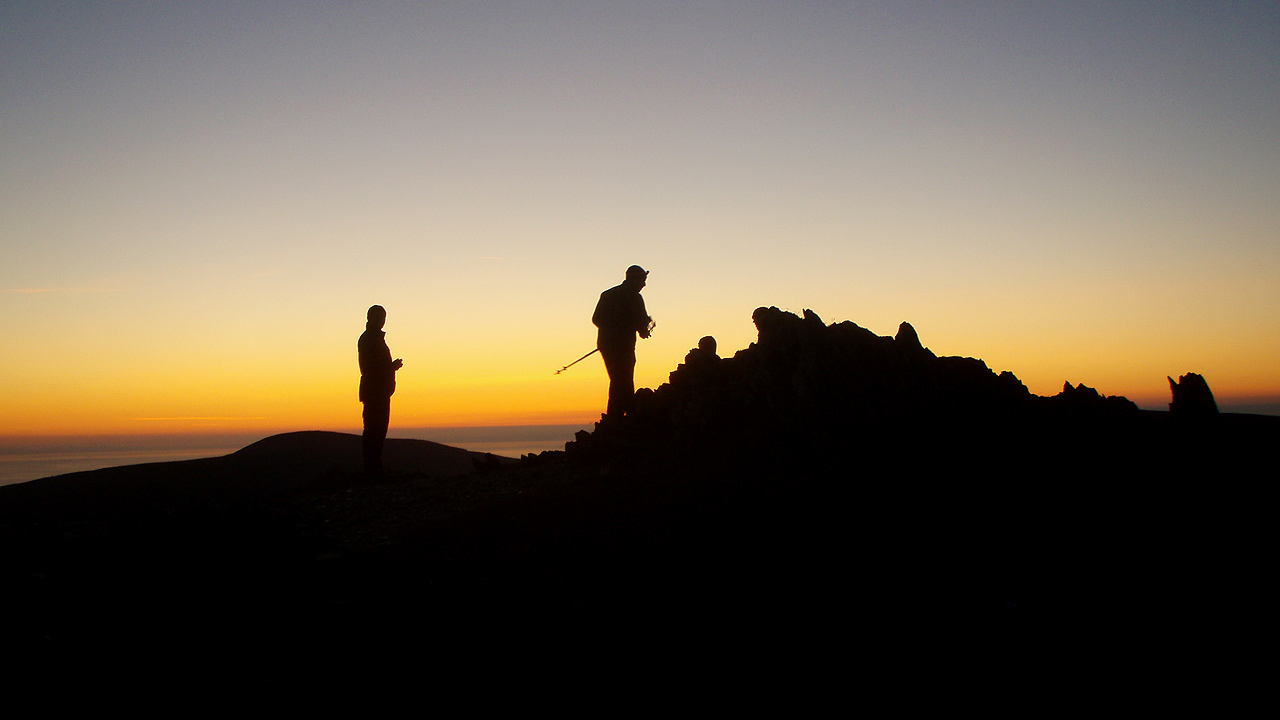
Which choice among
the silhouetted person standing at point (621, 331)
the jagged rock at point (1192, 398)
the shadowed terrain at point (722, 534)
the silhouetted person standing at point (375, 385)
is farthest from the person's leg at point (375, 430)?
the jagged rock at point (1192, 398)

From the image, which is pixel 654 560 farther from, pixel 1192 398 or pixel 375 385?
pixel 1192 398

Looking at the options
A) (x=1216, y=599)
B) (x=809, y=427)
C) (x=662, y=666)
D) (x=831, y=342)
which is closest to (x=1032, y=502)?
(x=1216, y=599)

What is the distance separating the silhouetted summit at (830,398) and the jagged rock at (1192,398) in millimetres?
516

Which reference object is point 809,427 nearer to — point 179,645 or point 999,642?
point 999,642

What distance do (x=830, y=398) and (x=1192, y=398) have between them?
5.13 meters

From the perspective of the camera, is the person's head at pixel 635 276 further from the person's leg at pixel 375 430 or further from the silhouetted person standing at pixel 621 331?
the person's leg at pixel 375 430

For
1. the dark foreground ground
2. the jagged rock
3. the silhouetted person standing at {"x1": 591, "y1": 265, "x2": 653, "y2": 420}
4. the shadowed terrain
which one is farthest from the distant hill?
the jagged rock

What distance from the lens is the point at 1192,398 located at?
1069 cm

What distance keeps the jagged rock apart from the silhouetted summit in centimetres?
52

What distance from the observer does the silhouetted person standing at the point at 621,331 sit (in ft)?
36.9

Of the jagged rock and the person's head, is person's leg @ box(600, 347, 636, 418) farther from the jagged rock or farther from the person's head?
the jagged rock

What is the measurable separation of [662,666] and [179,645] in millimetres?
3340

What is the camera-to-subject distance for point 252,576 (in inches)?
257

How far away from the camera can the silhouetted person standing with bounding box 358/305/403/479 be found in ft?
38.4
